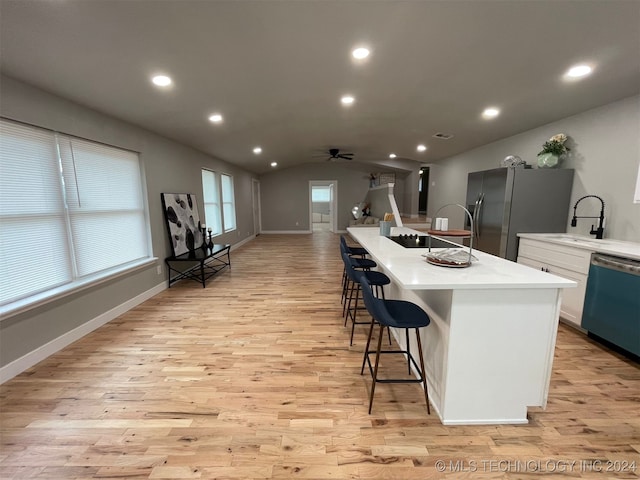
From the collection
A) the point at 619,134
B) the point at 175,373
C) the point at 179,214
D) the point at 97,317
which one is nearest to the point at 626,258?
the point at 619,134

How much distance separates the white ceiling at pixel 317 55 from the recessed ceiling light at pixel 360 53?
72 millimetres

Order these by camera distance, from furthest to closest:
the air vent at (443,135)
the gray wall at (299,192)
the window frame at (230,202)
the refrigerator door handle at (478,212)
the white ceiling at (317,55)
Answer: the gray wall at (299,192), the window frame at (230,202), the air vent at (443,135), the refrigerator door handle at (478,212), the white ceiling at (317,55)

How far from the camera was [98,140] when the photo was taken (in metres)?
2.94

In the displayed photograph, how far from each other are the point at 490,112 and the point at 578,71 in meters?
1.23

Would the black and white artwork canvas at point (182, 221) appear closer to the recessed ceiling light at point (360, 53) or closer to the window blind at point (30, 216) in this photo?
the window blind at point (30, 216)

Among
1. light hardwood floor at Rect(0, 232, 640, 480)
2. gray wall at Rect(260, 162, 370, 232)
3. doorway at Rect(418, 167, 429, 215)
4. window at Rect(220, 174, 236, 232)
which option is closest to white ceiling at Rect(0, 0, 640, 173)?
light hardwood floor at Rect(0, 232, 640, 480)

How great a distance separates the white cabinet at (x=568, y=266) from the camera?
267 cm

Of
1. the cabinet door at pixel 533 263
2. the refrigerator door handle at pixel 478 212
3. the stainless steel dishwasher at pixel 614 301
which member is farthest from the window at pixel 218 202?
the stainless steel dishwasher at pixel 614 301

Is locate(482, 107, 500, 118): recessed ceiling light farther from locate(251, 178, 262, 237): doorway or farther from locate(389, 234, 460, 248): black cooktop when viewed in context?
locate(251, 178, 262, 237): doorway

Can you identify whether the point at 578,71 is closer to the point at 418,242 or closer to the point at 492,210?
the point at 492,210

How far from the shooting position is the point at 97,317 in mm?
2920

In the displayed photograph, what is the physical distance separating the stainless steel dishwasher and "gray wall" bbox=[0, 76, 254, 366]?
16.3 feet

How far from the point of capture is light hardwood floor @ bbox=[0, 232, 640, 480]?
4.64ft

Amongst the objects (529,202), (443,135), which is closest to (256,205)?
(443,135)
